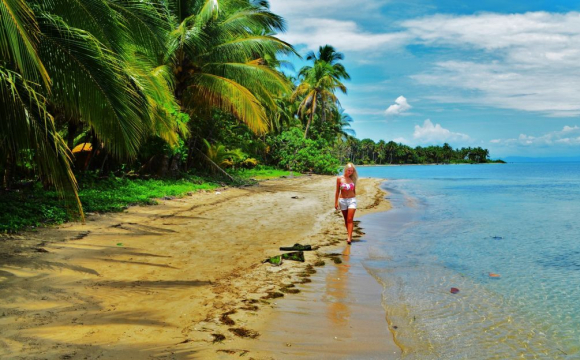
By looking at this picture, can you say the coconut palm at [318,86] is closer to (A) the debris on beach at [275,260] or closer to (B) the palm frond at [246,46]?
(B) the palm frond at [246,46]

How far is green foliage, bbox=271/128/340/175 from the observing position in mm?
31094

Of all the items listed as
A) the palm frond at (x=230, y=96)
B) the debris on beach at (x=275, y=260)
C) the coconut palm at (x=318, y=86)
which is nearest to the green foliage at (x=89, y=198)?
the debris on beach at (x=275, y=260)

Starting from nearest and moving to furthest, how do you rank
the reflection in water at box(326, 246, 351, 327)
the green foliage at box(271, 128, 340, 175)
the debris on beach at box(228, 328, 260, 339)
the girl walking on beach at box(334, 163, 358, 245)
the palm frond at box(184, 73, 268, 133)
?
1. the debris on beach at box(228, 328, 260, 339)
2. the reflection in water at box(326, 246, 351, 327)
3. the girl walking on beach at box(334, 163, 358, 245)
4. the palm frond at box(184, 73, 268, 133)
5. the green foliage at box(271, 128, 340, 175)

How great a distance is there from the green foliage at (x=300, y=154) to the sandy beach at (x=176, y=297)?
2300 centimetres

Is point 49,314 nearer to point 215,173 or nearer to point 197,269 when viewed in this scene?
point 197,269

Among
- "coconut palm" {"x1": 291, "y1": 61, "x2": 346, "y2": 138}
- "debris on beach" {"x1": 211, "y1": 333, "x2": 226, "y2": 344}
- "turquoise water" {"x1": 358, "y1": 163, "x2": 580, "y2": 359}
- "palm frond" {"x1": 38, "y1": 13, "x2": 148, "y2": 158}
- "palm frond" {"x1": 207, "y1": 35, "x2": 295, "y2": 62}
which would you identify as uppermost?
"coconut palm" {"x1": 291, "y1": 61, "x2": 346, "y2": 138}

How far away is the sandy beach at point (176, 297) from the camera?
3299 millimetres

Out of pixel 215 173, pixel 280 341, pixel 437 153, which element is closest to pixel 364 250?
pixel 280 341

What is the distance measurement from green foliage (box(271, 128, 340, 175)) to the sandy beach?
2300 cm

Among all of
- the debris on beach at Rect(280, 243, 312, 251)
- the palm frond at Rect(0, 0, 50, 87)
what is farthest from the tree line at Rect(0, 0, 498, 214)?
the debris on beach at Rect(280, 243, 312, 251)

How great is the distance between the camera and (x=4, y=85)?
4.05 m

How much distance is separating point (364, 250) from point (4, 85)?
19.8ft

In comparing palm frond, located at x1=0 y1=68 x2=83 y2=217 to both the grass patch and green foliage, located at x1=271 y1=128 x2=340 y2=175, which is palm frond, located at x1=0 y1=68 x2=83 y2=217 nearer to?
the grass patch

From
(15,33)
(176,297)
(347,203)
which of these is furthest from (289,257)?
(15,33)
